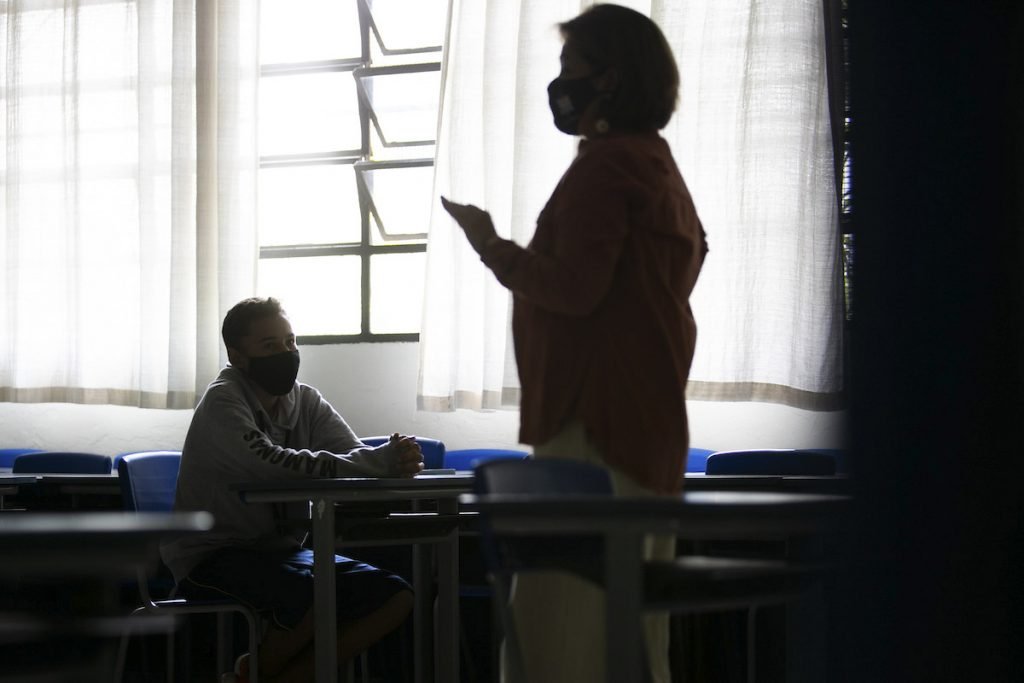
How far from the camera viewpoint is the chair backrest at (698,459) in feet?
14.4

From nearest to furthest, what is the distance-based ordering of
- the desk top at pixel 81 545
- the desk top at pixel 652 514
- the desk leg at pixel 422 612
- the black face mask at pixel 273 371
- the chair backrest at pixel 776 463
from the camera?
1. the desk top at pixel 81 545
2. the desk top at pixel 652 514
3. the black face mask at pixel 273 371
4. the desk leg at pixel 422 612
5. the chair backrest at pixel 776 463

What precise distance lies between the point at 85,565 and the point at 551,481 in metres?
0.76

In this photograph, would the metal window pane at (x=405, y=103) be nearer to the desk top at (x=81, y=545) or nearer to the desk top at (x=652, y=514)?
the desk top at (x=652, y=514)

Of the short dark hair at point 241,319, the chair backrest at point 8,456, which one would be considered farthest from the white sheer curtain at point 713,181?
the chair backrest at point 8,456

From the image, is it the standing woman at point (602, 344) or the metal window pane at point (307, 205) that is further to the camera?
the metal window pane at point (307, 205)

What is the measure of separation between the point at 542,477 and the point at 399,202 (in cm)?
338

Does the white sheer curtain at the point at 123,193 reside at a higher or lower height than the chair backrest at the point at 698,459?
higher

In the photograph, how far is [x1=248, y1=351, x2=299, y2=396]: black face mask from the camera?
9.86ft

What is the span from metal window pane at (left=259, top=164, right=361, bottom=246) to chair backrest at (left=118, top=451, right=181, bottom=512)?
1.94 metres

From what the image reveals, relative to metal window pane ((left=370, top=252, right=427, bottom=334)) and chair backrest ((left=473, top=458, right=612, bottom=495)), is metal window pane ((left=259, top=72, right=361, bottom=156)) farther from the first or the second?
chair backrest ((left=473, top=458, right=612, bottom=495))

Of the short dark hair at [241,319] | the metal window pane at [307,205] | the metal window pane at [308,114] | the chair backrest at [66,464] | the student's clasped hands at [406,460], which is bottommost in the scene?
the chair backrest at [66,464]

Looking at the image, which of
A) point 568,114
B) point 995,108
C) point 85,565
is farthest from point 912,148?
point 85,565

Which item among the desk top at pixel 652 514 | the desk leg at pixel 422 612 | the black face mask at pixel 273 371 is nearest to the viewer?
the desk top at pixel 652 514

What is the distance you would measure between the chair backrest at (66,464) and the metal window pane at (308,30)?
190 cm
